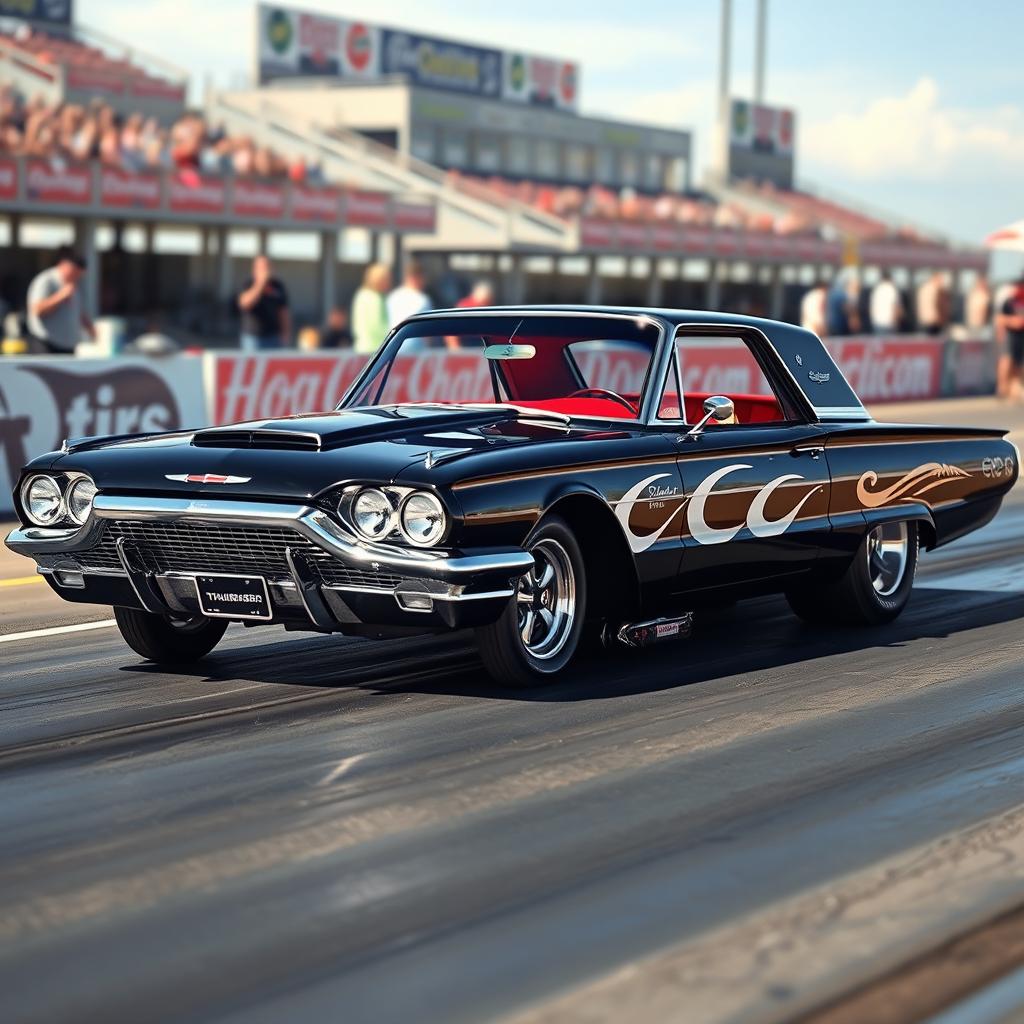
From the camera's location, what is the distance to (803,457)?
27.7 feet

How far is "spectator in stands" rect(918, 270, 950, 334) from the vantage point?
29.6 meters

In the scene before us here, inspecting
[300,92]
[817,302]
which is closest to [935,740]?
[817,302]

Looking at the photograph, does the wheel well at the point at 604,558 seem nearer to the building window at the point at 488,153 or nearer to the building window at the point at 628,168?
the building window at the point at 488,153

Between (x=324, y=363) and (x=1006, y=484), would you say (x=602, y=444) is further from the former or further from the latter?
(x=324, y=363)

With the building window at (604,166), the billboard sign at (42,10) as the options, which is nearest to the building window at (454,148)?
the building window at (604,166)

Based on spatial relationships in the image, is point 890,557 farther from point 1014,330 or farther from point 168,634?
point 1014,330

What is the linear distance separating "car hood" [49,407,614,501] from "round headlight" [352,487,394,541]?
0.08 m

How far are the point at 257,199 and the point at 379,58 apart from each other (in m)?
26.2

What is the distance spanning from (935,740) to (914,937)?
2.28m

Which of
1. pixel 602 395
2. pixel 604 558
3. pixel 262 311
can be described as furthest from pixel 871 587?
pixel 262 311

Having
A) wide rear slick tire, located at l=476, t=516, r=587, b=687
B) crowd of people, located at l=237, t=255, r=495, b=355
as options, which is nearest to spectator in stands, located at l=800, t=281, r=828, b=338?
crowd of people, located at l=237, t=255, r=495, b=355

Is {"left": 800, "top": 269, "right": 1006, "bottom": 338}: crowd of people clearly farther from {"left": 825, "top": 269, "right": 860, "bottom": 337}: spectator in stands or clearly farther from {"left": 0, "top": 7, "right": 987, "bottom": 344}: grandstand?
{"left": 0, "top": 7, "right": 987, "bottom": 344}: grandstand

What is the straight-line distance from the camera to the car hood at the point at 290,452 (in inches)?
265

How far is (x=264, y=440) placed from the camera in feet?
23.5
